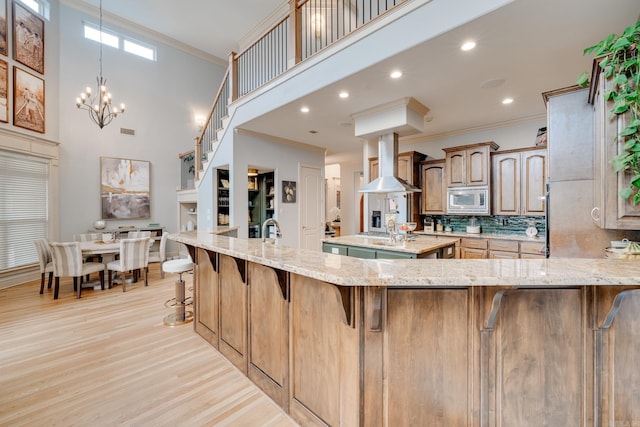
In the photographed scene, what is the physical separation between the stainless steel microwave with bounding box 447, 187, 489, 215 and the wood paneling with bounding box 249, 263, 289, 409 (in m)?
4.16

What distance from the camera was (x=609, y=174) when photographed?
1.60m

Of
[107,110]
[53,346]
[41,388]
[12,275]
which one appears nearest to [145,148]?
[107,110]

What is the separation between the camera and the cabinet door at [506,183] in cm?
439

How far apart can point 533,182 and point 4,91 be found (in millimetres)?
8640

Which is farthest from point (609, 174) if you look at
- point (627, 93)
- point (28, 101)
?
point (28, 101)

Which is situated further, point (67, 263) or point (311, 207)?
point (311, 207)

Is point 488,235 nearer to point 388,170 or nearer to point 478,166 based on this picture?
point 478,166

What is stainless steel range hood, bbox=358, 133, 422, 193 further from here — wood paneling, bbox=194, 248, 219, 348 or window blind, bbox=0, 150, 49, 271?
window blind, bbox=0, 150, 49, 271

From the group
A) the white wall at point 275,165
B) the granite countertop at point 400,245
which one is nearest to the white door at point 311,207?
the white wall at point 275,165

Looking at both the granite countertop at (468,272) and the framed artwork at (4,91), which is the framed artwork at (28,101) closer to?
the framed artwork at (4,91)

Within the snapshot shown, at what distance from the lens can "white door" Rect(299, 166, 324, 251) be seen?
→ 6160mm

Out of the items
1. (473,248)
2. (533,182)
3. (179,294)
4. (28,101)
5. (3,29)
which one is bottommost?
(179,294)

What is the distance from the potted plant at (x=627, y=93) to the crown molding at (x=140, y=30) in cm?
853

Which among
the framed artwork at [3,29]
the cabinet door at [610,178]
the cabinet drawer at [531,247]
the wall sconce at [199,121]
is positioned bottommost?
the cabinet drawer at [531,247]
